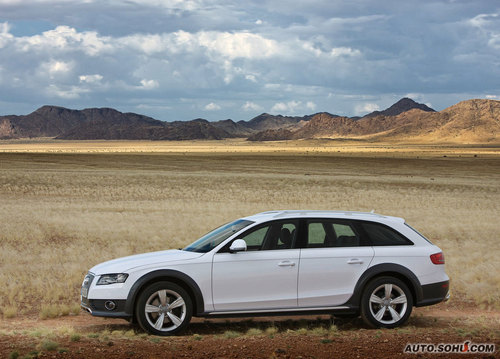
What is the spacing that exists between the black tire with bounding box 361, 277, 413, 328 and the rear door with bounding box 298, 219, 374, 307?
230mm

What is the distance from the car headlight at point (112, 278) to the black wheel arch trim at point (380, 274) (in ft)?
8.91

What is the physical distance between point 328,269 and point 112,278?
2.59 meters

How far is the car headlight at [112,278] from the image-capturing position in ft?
27.3

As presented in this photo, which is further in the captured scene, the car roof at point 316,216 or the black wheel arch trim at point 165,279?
the car roof at point 316,216

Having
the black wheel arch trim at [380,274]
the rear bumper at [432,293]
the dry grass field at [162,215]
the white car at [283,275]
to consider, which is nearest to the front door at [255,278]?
the white car at [283,275]

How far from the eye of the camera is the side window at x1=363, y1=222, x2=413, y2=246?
8852 mm

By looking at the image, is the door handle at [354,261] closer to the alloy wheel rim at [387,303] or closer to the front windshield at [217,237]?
the alloy wheel rim at [387,303]

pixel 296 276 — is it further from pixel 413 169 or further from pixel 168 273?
pixel 413 169

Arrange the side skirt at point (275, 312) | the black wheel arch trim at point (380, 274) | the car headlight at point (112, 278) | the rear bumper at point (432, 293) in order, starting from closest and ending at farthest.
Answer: the car headlight at point (112, 278) → the side skirt at point (275, 312) → the black wheel arch trim at point (380, 274) → the rear bumper at point (432, 293)

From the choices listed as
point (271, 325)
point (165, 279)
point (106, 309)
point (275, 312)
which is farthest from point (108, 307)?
point (271, 325)

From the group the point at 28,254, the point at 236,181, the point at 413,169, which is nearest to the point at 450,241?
the point at 28,254

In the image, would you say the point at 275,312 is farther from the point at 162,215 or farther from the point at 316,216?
the point at 162,215

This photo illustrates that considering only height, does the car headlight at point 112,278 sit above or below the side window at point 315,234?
below

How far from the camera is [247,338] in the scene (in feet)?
27.1
